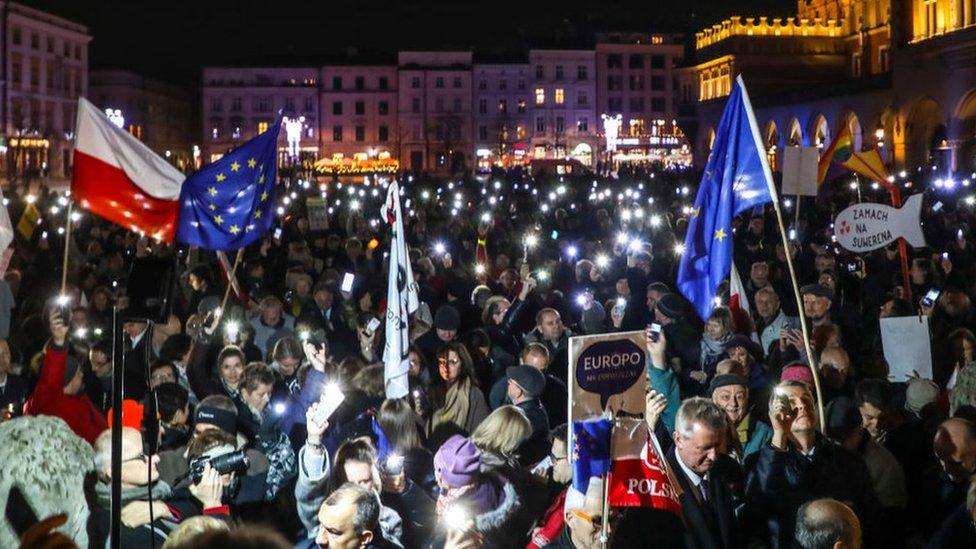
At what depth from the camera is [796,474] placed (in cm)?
524

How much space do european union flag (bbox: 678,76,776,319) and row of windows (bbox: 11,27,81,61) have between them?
3177 inches

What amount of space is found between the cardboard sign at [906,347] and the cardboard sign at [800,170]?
6.57 feet

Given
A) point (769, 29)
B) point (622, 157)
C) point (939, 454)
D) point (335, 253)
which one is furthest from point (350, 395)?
point (622, 157)

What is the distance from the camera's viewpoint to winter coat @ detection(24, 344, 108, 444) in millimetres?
6789

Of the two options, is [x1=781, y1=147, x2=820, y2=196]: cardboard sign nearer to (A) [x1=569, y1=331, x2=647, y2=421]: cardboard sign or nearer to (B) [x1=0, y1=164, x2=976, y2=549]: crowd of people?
(B) [x1=0, y1=164, x2=976, y2=549]: crowd of people

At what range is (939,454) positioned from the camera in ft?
17.7

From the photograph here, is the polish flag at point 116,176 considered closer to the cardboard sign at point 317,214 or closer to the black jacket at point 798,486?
the black jacket at point 798,486

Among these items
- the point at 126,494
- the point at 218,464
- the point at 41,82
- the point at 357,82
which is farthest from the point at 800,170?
the point at 357,82

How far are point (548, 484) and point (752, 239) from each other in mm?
12413

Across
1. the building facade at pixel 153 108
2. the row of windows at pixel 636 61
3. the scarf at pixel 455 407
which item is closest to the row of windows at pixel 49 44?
the building facade at pixel 153 108

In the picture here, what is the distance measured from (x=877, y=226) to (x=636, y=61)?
304 feet

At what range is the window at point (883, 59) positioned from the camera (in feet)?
223

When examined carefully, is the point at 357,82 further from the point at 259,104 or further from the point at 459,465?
the point at 459,465

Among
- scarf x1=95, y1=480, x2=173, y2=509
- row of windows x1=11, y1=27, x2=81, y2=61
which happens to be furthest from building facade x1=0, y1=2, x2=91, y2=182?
scarf x1=95, y1=480, x2=173, y2=509
